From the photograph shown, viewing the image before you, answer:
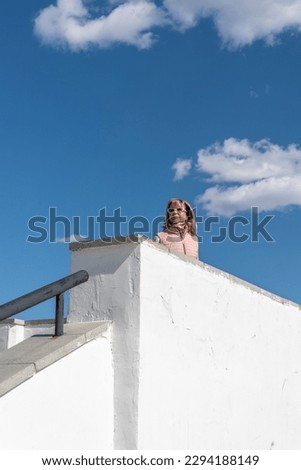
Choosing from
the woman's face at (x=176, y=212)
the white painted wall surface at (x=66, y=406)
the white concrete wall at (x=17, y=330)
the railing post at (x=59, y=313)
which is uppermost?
the woman's face at (x=176, y=212)

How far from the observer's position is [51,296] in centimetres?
451

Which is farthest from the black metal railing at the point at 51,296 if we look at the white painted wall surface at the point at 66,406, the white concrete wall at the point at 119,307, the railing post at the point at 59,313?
the white painted wall surface at the point at 66,406

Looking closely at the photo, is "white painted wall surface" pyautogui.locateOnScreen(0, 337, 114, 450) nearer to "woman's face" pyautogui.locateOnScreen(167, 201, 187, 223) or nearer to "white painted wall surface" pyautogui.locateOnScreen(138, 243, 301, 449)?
"white painted wall surface" pyautogui.locateOnScreen(138, 243, 301, 449)

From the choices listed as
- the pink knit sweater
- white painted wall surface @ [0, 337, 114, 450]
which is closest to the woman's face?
the pink knit sweater

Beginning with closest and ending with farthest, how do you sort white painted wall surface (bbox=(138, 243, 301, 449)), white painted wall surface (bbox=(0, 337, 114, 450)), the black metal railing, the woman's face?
1. white painted wall surface (bbox=(0, 337, 114, 450))
2. the black metal railing
3. white painted wall surface (bbox=(138, 243, 301, 449))
4. the woman's face

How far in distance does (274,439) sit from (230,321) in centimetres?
138

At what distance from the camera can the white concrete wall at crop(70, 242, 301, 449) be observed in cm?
476

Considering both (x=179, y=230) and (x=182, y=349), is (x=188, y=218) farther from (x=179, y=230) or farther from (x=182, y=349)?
(x=182, y=349)

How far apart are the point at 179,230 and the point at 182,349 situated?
160cm

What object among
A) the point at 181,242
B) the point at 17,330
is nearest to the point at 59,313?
the point at 181,242

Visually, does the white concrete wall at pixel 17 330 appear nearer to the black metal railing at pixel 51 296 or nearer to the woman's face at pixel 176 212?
the woman's face at pixel 176 212

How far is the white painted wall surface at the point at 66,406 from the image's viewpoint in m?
4.08

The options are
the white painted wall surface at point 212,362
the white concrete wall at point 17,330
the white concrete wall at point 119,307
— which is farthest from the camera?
the white concrete wall at point 17,330

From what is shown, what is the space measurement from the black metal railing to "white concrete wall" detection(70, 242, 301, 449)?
23cm
